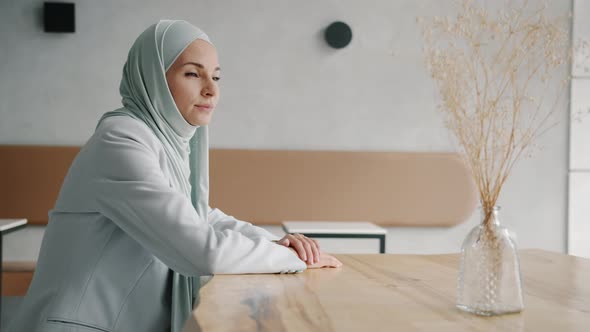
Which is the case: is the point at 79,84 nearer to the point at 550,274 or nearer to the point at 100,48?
the point at 100,48

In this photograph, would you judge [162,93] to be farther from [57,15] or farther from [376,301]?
[57,15]

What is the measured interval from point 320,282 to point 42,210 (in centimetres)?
353

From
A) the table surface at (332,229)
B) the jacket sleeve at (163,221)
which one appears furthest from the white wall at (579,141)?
the jacket sleeve at (163,221)

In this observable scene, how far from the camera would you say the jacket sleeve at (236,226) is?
1.86 metres

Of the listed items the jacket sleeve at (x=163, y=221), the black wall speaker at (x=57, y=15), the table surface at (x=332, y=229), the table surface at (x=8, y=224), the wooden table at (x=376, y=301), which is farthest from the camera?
the black wall speaker at (x=57, y=15)

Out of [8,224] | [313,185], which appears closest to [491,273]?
[8,224]

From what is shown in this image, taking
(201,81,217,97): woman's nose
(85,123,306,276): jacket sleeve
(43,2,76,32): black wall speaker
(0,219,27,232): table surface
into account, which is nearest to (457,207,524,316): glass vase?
(85,123,306,276): jacket sleeve

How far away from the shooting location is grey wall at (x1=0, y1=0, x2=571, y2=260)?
4.39 metres

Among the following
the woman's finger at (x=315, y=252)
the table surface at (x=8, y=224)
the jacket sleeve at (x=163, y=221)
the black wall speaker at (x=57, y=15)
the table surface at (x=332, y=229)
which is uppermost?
the black wall speaker at (x=57, y=15)

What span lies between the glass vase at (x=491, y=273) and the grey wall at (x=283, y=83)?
138 inches

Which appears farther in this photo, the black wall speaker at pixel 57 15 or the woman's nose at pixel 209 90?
the black wall speaker at pixel 57 15

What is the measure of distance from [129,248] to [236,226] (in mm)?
466

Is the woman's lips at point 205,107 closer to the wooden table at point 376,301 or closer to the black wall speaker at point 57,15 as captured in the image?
the wooden table at point 376,301

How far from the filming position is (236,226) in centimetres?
193
